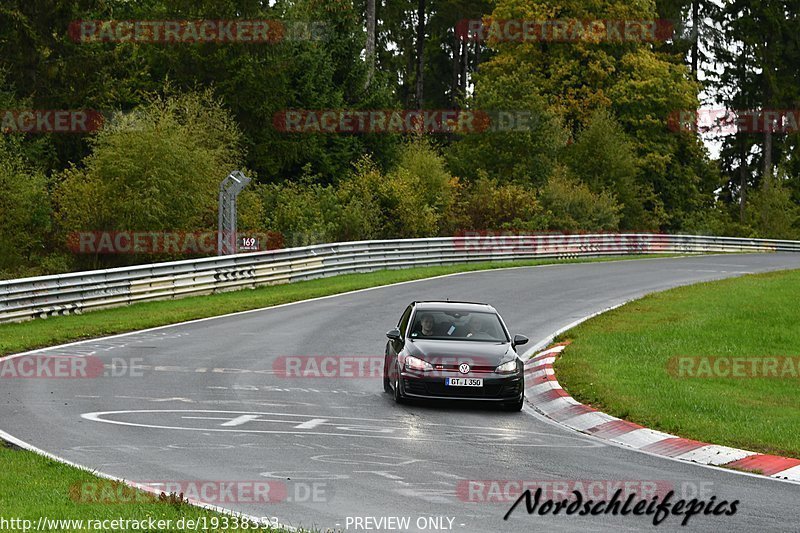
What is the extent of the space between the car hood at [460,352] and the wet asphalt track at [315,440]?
74 cm

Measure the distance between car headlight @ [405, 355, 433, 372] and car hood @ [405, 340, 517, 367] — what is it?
59 mm

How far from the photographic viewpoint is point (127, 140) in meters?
37.7

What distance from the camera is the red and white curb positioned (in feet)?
40.3

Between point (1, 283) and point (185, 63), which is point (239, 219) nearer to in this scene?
point (1, 283)

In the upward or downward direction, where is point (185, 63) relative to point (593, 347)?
upward

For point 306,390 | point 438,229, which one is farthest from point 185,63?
point 306,390

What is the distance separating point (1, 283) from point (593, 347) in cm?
1276

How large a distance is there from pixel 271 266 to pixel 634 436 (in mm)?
21706

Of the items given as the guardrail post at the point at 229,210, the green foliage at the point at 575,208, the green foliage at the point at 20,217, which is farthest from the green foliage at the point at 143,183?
the green foliage at the point at 575,208

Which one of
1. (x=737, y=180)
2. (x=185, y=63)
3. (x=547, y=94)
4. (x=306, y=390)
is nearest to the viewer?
(x=306, y=390)

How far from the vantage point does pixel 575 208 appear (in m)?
56.6

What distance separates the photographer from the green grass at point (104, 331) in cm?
917

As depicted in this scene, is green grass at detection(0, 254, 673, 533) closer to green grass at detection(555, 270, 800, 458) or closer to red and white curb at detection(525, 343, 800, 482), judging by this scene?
red and white curb at detection(525, 343, 800, 482)

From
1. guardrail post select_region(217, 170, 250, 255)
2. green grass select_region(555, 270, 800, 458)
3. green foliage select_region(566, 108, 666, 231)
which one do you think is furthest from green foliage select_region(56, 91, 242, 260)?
green foliage select_region(566, 108, 666, 231)
